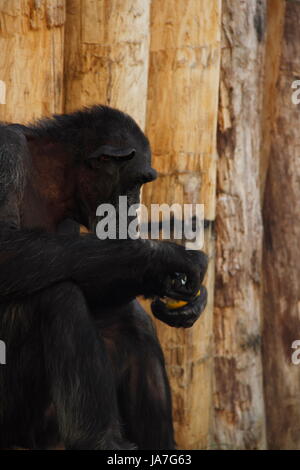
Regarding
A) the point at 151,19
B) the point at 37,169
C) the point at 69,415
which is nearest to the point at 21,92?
the point at 37,169

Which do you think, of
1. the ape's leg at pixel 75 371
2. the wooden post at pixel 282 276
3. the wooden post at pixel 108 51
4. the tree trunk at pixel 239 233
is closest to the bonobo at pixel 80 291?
the ape's leg at pixel 75 371

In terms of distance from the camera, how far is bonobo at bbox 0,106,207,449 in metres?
3.68

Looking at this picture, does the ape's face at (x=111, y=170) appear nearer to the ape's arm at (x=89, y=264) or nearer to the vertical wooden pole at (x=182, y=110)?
the ape's arm at (x=89, y=264)

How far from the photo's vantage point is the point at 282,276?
626 centimetres

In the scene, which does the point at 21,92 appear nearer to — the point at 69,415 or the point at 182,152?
the point at 182,152

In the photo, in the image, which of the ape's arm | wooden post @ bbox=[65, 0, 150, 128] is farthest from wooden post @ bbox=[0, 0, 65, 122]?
the ape's arm

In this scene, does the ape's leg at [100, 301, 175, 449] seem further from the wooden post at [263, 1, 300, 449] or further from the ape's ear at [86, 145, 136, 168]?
the wooden post at [263, 1, 300, 449]

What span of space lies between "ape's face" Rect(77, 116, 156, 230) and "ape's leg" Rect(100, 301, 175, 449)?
20.2 inches

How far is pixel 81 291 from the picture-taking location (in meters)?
3.74

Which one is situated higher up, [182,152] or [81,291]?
[182,152]

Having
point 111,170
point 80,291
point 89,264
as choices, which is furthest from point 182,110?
point 80,291
